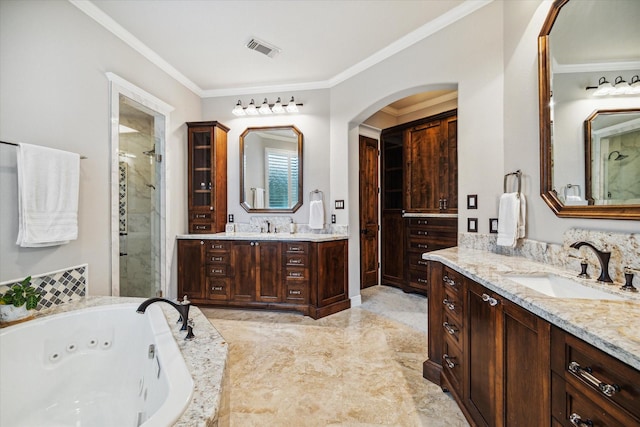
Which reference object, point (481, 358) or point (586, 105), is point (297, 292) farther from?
point (586, 105)

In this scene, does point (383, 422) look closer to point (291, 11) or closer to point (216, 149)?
point (291, 11)

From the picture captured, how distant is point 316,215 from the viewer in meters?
3.19

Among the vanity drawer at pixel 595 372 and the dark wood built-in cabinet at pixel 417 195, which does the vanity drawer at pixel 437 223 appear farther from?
the vanity drawer at pixel 595 372

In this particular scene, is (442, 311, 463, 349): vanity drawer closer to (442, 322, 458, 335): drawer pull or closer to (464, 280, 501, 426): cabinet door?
(442, 322, 458, 335): drawer pull

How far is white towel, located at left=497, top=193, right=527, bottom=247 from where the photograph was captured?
1675 millimetres

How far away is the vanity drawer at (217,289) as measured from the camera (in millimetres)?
3076

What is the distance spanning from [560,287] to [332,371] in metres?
1.47

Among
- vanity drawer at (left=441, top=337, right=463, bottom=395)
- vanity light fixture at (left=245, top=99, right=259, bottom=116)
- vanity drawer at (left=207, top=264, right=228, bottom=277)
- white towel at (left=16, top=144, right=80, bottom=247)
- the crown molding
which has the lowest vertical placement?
vanity drawer at (left=441, top=337, right=463, bottom=395)

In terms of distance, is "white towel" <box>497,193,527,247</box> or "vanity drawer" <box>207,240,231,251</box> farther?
"vanity drawer" <box>207,240,231,251</box>

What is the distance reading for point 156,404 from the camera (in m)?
1.04

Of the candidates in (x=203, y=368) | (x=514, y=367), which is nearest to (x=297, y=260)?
(x=203, y=368)

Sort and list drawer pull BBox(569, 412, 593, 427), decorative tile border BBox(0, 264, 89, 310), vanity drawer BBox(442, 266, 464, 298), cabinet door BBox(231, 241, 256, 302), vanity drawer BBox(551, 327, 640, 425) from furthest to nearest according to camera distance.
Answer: cabinet door BBox(231, 241, 256, 302) < decorative tile border BBox(0, 264, 89, 310) < vanity drawer BBox(442, 266, 464, 298) < drawer pull BBox(569, 412, 593, 427) < vanity drawer BBox(551, 327, 640, 425)

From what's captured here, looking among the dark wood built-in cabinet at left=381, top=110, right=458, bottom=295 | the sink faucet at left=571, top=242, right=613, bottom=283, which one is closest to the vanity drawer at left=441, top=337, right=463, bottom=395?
the sink faucet at left=571, top=242, right=613, bottom=283

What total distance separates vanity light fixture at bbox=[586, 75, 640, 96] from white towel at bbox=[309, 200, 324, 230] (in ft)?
7.76
